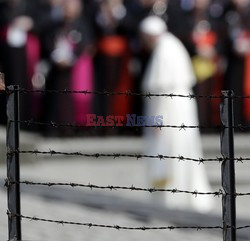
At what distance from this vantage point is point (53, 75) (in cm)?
1791

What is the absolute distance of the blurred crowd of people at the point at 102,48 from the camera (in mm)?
17828

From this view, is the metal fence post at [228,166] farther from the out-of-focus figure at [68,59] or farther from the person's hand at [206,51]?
the person's hand at [206,51]

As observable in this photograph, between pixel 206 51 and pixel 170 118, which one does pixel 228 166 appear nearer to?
pixel 170 118

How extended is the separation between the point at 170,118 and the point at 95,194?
1.44m

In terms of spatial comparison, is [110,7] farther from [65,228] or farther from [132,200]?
[65,228]

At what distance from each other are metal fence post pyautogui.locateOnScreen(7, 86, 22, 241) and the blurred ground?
0.81m

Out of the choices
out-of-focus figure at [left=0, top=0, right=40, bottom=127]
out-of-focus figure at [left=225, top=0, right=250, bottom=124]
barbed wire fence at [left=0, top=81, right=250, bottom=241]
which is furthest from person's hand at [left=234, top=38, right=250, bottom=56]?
barbed wire fence at [left=0, top=81, right=250, bottom=241]

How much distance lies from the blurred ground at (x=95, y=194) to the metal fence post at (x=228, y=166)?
170 cm

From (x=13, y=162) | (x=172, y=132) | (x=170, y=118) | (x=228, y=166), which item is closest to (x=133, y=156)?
(x=228, y=166)

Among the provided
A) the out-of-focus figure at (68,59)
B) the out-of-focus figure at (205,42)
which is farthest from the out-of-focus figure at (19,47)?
the out-of-focus figure at (205,42)

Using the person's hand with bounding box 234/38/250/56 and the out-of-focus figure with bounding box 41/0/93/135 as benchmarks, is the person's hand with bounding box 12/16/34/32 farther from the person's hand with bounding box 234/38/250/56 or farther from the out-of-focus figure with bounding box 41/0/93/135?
the person's hand with bounding box 234/38/250/56

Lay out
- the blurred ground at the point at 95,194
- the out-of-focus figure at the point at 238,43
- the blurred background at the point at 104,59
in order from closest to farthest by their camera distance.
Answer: the blurred ground at the point at 95,194
the blurred background at the point at 104,59
the out-of-focus figure at the point at 238,43

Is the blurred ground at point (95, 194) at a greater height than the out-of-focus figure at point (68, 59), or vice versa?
the out-of-focus figure at point (68, 59)

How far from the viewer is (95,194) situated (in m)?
12.8
